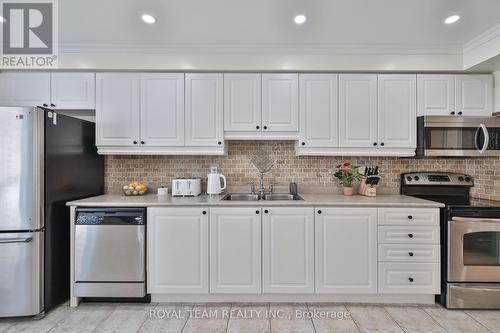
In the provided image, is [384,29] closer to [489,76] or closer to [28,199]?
[489,76]

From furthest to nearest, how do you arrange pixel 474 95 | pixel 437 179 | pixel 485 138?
pixel 437 179 → pixel 474 95 → pixel 485 138

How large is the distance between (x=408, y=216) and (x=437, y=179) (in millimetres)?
916

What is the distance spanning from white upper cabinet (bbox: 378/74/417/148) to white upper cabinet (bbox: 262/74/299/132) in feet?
2.89

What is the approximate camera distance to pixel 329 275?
2.31 meters

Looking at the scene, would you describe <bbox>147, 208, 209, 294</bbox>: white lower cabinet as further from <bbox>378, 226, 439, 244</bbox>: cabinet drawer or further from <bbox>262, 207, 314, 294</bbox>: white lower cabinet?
<bbox>378, 226, 439, 244</bbox>: cabinet drawer

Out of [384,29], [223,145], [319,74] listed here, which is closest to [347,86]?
[319,74]

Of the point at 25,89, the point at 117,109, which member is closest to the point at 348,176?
the point at 117,109

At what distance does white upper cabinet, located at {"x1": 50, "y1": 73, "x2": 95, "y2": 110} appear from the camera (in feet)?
8.72

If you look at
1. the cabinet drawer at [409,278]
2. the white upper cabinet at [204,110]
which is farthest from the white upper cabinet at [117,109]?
Result: the cabinet drawer at [409,278]

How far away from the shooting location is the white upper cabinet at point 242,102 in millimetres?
2654

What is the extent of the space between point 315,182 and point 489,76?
205 cm

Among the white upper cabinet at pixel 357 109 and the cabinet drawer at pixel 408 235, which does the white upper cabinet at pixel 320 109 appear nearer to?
the white upper cabinet at pixel 357 109

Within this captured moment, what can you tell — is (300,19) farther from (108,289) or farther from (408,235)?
(108,289)

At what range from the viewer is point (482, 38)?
2.35 m
